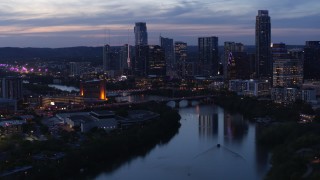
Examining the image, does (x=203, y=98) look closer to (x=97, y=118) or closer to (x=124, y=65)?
(x=97, y=118)

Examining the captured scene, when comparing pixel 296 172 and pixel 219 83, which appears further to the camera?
pixel 219 83

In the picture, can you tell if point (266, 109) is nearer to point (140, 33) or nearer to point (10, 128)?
point (10, 128)

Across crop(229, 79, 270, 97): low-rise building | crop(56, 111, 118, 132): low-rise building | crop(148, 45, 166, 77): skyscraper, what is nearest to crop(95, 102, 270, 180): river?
crop(56, 111, 118, 132): low-rise building

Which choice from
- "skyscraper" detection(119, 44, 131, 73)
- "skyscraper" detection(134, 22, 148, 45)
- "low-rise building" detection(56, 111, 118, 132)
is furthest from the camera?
"skyscraper" detection(134, 22, 148, 45)

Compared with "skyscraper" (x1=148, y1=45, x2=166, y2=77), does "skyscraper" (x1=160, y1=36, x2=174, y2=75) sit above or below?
above

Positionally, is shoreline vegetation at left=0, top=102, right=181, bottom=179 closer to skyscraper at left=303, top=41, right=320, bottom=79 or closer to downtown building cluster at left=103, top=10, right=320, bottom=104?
downtown building cluster at left=103, top=10, right=320, bottom=104

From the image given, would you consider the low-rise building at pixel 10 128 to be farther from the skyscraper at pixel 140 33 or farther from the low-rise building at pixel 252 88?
the skyscraper at pixel 140 33

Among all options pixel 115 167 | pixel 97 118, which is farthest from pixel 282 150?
pixel 97 118

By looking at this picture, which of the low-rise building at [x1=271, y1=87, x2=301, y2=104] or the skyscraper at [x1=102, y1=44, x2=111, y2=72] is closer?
the low-rise building at [x1=271, y1=87, x2=301, y2=104]
